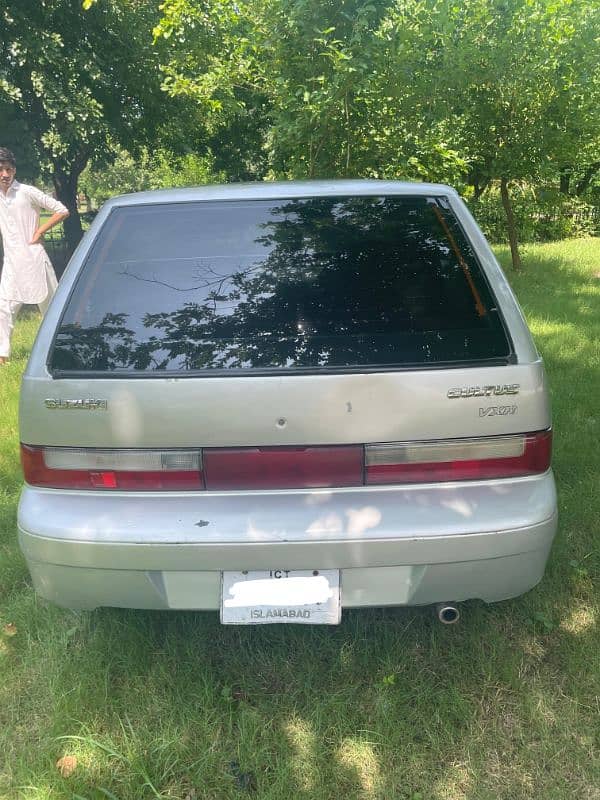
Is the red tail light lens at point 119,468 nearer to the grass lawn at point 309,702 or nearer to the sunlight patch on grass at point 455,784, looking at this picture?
the grass lawn at point 309,702

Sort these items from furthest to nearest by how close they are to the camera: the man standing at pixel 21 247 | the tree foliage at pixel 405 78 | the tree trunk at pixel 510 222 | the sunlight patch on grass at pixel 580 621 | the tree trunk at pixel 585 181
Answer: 1. the tree trunk at pixel 585 181
2. the tree trunk at pixel 510 222
3. the tree foliage at pixel 405 78
4. the man standing at pixel 21 247
5. the sunlight patch on grass at pixel 580 621

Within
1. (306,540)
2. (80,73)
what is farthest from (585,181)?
(306,540)

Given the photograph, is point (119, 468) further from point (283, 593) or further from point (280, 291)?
point (280, 291)

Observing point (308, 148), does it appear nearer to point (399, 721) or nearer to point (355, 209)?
point (355, 209)

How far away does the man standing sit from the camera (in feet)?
19.2

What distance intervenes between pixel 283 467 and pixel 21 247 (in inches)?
198

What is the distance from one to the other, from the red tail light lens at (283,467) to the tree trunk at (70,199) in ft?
51.0

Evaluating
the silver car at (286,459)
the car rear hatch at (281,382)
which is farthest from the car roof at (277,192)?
the silver car at (286,459)

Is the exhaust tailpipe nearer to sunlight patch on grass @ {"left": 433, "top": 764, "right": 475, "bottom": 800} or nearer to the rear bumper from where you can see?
the rear bumper

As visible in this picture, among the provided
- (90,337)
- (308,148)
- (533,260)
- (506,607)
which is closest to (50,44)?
(308,148)

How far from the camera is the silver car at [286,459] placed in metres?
1.85

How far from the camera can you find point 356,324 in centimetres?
205

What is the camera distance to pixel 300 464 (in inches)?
74.7

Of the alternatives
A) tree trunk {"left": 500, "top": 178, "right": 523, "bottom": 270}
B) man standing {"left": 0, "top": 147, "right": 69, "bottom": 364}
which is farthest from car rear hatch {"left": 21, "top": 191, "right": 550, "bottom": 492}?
tree trunk {"left": 500, "top": 178, "right": 523, "bottom": 270}
